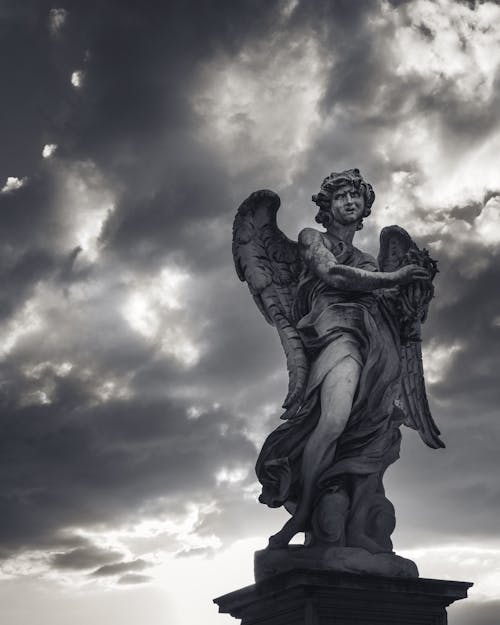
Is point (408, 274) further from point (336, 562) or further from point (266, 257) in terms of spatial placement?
point (336, 562)

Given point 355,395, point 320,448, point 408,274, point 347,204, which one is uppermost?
point 347,204

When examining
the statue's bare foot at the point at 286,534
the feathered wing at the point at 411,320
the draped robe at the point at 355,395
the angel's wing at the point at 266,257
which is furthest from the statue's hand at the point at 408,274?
the statue's bare foot at the point at 286,534

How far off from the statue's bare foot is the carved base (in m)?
0.12

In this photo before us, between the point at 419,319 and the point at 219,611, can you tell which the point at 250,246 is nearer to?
the point at 419,319

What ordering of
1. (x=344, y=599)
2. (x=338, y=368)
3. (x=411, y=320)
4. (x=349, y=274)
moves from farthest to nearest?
1. (x=411, y=320)
2. (x=349, y=274)
3. (x=338, y=368)
4. (x=344, y=599)

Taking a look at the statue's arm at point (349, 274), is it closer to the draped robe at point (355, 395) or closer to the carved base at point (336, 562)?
the draped robe at point (355, 395)

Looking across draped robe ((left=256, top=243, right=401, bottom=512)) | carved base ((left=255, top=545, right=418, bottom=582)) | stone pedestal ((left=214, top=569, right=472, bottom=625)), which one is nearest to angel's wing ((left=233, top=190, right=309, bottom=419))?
draped robe ((left=256, top=243, right=401, bottom=512))

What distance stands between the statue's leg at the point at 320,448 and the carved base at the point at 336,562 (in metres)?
0.23

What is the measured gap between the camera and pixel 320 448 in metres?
11.4

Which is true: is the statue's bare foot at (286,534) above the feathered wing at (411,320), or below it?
below

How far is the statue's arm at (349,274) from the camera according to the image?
11.8 metres

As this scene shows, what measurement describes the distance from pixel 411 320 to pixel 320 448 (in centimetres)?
191

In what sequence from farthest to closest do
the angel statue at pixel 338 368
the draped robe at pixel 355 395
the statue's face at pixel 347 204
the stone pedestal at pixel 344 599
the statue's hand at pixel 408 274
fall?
1. the statue's face at pixel 347 204
2. the statue's hand at pixel 408 274
3. the draped robe at pixel 355 395
4. the angel statue at pixel 338 368
5. the stone pedestal at pixel 344 599

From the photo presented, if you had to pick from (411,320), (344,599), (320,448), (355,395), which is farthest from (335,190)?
(344,599)
